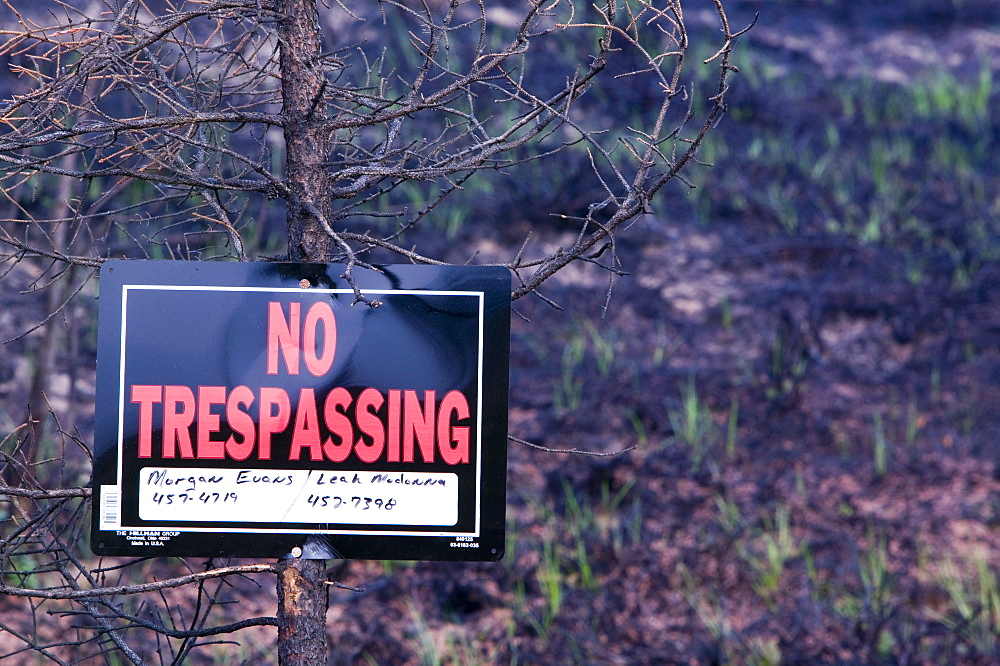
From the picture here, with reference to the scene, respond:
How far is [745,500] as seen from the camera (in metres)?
4.10

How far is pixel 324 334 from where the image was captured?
1.59 metres

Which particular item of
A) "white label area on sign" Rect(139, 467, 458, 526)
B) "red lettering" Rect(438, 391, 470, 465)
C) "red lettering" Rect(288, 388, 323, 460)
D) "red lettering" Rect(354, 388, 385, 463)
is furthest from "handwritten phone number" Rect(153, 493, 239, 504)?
"red lettering" Rect(438, 391, 470, 465)

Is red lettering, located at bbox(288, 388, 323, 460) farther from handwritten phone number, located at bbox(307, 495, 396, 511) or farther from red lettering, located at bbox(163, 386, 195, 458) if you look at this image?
red lettering, located at bbox(163, 386, 195, 458)

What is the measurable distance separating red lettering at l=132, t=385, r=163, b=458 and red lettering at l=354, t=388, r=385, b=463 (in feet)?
1.12

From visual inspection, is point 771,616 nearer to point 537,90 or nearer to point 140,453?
point 140,453

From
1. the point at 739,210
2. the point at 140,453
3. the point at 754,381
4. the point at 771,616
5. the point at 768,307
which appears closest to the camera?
the point at 140,453

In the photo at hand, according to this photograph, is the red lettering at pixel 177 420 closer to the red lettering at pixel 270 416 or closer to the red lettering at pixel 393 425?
the red lettering at pixel 270 416

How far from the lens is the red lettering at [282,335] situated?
1579mm

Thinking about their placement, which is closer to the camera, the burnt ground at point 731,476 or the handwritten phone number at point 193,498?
the handwritten phone number at point 193,498

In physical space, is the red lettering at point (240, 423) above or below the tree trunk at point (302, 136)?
below

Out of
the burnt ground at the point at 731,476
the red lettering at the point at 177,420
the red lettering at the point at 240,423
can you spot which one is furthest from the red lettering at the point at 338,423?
the burnt ground at the point at 731,476

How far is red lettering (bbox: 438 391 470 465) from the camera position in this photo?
1.58 m

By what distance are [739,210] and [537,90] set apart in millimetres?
1963

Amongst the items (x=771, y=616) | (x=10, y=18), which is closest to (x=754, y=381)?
(x=771, y=616)
